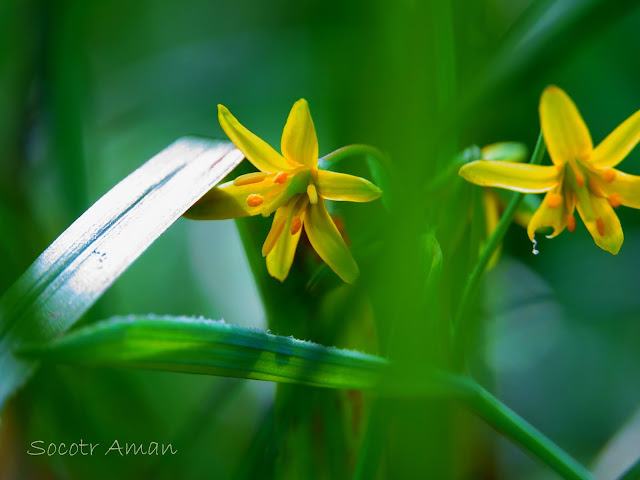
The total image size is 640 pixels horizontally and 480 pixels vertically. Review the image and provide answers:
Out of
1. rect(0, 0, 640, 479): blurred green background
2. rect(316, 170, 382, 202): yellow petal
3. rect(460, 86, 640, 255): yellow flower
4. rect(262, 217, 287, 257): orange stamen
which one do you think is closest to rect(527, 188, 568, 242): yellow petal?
rect(460, 86, 640, 255): yellow flower

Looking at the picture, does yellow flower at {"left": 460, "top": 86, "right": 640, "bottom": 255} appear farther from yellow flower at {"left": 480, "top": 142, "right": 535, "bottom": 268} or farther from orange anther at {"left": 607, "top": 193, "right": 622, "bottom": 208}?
yellow flower at {"left": 480, "top": 142, "right": 535, "bottom": 268}

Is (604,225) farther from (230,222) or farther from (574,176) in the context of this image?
(230,222)

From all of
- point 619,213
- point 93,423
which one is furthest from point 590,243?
point 93,423

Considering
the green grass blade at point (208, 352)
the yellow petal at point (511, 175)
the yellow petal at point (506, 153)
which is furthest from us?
the yellow petal at point (506, 153)

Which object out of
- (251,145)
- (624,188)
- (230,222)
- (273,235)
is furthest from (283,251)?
(230,222)

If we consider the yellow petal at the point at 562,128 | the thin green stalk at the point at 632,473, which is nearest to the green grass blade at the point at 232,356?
the thin green stalk at the point at 632,473

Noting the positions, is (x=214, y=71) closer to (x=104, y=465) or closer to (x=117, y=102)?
(x=117, y=102)

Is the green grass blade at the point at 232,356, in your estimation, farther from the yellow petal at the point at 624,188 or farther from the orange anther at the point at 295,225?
the yellow petal at the point at 624,188
